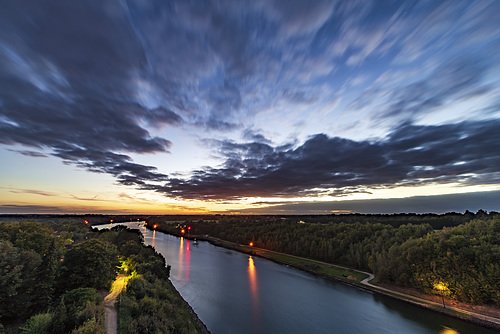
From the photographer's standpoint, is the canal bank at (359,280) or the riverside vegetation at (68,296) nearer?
the riverside vegetation at (68,296)

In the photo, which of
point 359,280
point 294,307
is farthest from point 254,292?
point 359,280

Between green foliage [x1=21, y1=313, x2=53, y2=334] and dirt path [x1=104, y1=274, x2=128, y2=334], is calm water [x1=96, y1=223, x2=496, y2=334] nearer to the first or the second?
dirt path [x1=104, y1=274, x2=128, y2=334]

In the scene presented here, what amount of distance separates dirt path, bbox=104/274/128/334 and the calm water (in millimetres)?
15266

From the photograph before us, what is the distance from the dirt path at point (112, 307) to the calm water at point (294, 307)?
50.1 ft

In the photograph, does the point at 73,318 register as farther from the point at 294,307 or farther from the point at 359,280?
the point at 359,280

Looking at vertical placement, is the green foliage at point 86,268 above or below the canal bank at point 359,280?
above

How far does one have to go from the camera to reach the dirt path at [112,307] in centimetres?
2742

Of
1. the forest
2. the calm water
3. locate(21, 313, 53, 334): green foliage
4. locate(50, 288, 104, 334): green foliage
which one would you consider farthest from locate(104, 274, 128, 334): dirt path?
the forest

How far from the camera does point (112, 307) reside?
33.9 m

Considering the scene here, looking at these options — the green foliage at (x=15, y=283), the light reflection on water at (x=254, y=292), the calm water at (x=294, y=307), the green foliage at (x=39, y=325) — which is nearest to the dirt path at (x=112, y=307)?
the green foliage at (x=39, y=325)

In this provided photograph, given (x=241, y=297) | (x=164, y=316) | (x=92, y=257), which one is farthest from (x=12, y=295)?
(x=241, y=297)

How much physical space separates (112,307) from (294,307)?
37505 mm

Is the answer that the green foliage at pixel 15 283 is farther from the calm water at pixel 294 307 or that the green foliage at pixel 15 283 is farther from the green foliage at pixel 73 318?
the calm water at pixel 294 307

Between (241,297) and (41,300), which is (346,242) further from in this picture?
(41,300)
